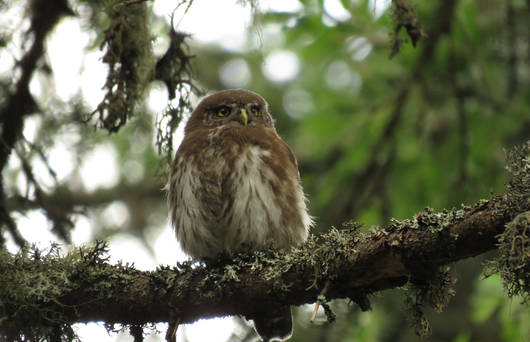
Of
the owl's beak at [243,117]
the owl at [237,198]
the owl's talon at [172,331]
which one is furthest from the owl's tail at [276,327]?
the owl's beak at [243,117]

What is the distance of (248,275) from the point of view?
11.2 ft

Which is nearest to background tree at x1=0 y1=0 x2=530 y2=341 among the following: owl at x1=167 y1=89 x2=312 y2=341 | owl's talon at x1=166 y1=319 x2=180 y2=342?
owl at x1=167 y1=89 x2=312 y2=341

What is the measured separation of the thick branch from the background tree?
Answer: 88 centimetres

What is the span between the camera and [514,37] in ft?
16.9

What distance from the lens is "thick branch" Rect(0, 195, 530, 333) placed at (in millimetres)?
2656

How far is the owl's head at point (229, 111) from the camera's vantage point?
16.8 feet

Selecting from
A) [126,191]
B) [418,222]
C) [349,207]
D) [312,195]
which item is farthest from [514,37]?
[126,191]

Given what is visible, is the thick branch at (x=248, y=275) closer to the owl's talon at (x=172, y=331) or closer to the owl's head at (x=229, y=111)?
the owl's talon at (x=172, y=331)

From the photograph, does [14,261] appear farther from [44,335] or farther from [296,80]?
[296,80]

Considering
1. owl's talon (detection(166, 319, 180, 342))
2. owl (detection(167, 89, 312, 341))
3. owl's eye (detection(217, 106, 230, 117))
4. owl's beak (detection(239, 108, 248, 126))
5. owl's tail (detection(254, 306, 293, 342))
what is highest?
owl's eye (detection(217, 106, 230, 117))

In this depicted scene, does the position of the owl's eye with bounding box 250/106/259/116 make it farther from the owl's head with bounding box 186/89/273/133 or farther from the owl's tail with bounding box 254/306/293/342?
the owl's tail with bounding box 254/306/293/342

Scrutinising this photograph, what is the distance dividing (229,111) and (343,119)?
1.86 m

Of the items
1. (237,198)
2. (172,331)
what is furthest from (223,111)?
(172,331)

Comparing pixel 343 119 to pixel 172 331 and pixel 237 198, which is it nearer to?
pixel 237 198
